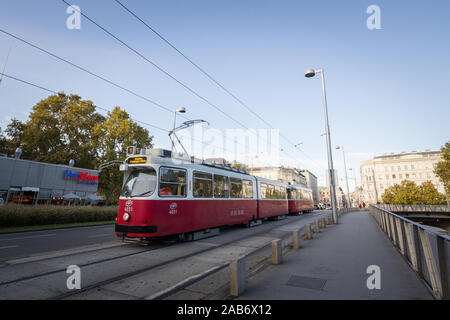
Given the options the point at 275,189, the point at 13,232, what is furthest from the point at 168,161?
the point at 275,189

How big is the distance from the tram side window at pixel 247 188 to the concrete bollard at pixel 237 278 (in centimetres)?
949

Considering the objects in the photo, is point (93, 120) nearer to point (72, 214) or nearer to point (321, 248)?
point (72, 214)

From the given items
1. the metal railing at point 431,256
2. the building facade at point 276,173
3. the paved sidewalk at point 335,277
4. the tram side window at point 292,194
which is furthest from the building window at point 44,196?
the building facade at point 276,173

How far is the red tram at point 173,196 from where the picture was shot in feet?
25.3

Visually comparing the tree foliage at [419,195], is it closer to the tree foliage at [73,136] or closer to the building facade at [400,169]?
the building facade at [400,169]

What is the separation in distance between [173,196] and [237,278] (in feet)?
16.2

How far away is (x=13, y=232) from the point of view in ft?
39.9

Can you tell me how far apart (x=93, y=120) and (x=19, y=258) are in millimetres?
31803

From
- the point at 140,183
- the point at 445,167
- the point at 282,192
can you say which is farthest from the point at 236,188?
the point at 445,167

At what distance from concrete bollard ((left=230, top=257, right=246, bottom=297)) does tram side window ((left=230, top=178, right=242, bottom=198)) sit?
26.6ft

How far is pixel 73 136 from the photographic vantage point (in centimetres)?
3291

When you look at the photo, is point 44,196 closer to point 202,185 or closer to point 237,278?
point 202,185
